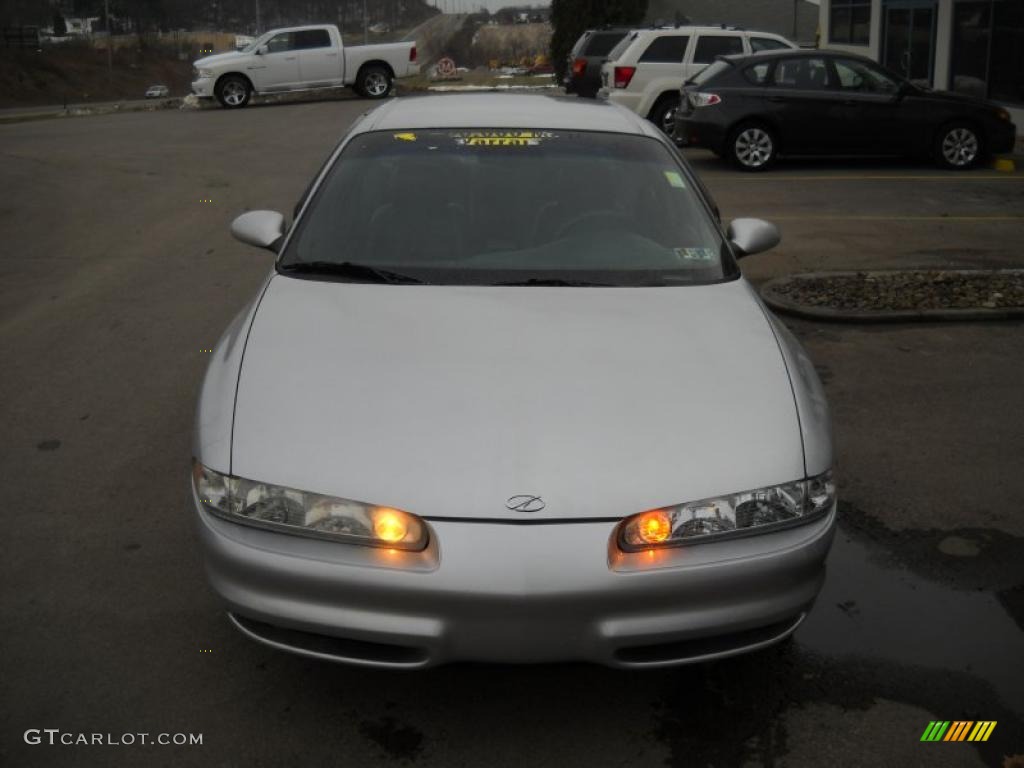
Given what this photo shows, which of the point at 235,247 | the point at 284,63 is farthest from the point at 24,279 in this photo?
the point at 284,63

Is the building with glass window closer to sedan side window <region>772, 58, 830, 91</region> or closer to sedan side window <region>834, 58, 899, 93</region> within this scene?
sedan side window <region>834, 58, 899, 93</region>

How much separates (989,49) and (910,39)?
458cm

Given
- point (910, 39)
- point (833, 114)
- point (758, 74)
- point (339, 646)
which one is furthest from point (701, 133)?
point (339, 646)

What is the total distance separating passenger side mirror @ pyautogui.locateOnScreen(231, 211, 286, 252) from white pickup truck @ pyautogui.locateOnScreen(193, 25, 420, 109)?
23669 mm

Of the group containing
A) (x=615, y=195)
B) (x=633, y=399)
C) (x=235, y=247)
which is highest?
(x=615, y=195)

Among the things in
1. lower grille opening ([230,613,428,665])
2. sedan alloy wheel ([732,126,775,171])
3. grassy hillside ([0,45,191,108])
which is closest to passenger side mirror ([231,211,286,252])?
lower grille opening ([230,613,428,665])

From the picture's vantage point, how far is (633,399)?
3.55m

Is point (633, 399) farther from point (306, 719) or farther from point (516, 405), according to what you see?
point (306, 719)

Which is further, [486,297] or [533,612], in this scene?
[486,297]

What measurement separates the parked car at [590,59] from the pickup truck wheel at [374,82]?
6.96 metres

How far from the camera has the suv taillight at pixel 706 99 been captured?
15656 mm

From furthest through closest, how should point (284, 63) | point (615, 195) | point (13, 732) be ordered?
point (284, 63) < point (615, 195) < point (13, 732)

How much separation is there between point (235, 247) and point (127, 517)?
19.4ft

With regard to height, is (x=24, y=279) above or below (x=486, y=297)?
below
